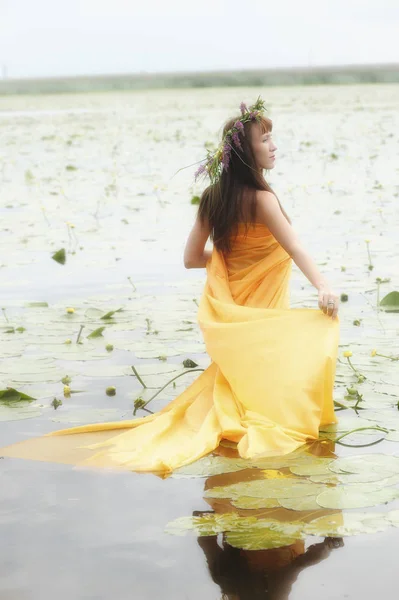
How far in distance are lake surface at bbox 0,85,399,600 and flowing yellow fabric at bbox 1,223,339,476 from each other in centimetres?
13

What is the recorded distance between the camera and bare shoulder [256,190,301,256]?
3615 mm

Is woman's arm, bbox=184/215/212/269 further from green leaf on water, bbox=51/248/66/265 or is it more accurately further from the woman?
green leaf on water, bbox=51/248/66/265

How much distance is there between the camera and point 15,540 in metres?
2.78

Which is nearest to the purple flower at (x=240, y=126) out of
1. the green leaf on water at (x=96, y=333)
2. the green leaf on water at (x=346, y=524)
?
the green leaf on water at (x=346, y=524)

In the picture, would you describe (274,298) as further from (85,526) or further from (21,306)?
(21,306)

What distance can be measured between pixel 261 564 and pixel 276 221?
1.47 m

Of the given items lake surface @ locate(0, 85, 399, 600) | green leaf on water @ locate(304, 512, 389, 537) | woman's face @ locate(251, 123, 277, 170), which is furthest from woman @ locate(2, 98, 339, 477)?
green leaf on water @ locate(304, 512, 389, 537)

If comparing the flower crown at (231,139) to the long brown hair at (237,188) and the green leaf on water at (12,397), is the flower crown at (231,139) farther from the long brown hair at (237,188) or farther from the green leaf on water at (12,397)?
the green leaf on water at (12,397)

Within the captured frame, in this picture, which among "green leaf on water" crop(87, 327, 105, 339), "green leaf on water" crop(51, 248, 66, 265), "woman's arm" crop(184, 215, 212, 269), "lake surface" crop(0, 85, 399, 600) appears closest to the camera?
"lake surface" crop(0, 85, 399, 600)

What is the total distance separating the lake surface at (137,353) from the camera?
254 centimetres

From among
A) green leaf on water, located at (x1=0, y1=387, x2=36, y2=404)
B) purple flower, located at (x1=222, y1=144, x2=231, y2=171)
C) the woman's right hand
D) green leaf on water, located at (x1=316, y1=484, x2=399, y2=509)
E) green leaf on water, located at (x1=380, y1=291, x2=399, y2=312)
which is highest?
purple flower, located at (x1=222, y1=144, x2=231, y2=171)

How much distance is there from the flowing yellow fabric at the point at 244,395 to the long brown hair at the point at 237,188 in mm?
91

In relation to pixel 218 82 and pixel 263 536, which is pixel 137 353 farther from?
pixel 218 82

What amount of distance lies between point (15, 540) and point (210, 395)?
3.84 feet
